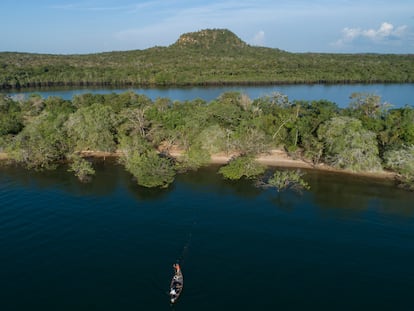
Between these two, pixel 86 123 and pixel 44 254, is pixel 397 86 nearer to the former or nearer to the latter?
pixel 86 123

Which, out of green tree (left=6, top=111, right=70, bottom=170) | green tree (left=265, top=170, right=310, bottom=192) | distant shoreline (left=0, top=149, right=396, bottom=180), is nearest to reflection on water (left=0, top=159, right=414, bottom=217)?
green tree (left=265, top=170, right=310, bottom=192)

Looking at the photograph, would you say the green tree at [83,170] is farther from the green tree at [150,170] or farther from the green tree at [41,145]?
the green tree at [41,145]

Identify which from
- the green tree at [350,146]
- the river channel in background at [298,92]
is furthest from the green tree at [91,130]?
the river channel in background at [298,92]

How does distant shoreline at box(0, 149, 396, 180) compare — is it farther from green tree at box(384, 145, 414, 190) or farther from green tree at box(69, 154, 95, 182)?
green tree at box(69, 154, 95, 182)

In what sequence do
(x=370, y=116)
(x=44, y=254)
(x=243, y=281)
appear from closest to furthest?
1. (x=243, y=281)
2. (x=44, y=254)
3. (x=370, y=116)

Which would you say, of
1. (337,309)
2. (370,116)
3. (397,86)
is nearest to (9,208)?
(337,309)

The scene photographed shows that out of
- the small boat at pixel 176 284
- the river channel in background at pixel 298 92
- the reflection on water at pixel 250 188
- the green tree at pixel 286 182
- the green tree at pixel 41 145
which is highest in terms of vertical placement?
the river channel in background at pixel 298 92

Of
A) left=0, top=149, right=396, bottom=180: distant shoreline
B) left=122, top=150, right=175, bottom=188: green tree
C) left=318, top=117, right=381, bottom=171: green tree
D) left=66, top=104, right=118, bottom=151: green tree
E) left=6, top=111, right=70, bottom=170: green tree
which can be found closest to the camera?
left=122, top=150, right=175, bottom=188: green tree
